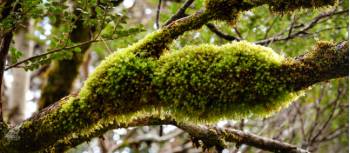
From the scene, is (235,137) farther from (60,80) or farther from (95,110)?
(60,80)

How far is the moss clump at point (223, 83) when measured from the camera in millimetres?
1687

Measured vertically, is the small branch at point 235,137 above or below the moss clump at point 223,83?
below

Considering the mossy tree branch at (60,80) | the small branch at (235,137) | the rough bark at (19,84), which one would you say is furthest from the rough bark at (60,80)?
the small branch at (235,137)

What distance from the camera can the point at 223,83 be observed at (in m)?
1.69

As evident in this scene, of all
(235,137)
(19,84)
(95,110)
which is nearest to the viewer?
(95,110)

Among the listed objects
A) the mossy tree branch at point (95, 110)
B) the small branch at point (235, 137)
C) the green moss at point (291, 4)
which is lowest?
the small branch at point (235, 137)

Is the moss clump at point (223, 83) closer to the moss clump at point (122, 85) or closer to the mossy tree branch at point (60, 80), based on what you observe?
the moss clump at point (122, 85)

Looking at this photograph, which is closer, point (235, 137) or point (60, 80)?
point (235, 137)

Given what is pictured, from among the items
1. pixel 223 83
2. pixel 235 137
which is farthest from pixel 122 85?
pixel 235 137

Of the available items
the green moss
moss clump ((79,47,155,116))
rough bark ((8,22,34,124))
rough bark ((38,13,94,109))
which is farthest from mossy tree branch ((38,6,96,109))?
the green moss

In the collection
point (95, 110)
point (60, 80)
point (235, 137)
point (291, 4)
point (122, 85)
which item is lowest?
point (235, 137)

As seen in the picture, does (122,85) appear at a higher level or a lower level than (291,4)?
lower

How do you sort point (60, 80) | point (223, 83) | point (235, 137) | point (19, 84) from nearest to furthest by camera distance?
point (223, 83)
point (235, 137)
point (60, 80)
point (19, 84)

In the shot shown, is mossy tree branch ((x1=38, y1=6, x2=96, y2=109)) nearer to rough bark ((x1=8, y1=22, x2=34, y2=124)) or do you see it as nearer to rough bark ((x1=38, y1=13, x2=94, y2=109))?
rough bark ((x1=38, y1=13, x2=94, y2=109))
